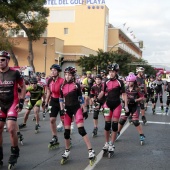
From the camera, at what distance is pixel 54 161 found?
7.40m

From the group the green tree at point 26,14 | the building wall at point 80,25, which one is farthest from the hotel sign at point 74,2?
the green tree at point 26,14

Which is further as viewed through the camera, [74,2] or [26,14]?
[74,2]

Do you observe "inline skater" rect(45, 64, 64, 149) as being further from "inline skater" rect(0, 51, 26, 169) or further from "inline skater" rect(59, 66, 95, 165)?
"inline skater" rect(0, 51, 26, 169)

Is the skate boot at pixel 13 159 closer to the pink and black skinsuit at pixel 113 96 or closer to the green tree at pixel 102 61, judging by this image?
the pink and black skinsuit at pixel 113 96

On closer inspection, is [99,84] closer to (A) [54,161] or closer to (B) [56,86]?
(B) [56,86]

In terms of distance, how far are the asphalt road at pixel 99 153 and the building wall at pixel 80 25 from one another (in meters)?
62.4

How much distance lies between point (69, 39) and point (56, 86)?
2582 inches

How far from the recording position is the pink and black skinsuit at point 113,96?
26.8 ft

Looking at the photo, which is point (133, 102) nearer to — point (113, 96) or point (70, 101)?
point (113, 96)

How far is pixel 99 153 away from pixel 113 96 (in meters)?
1.38

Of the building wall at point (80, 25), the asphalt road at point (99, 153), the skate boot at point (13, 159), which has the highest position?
the building wall at point (80, 25)

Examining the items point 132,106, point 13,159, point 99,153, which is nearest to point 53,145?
point 99,153

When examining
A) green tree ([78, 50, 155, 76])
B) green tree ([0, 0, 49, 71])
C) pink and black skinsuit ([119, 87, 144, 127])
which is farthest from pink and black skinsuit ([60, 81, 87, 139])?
green tree ([78, 50, 155, 76])

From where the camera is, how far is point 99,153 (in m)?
8.22
